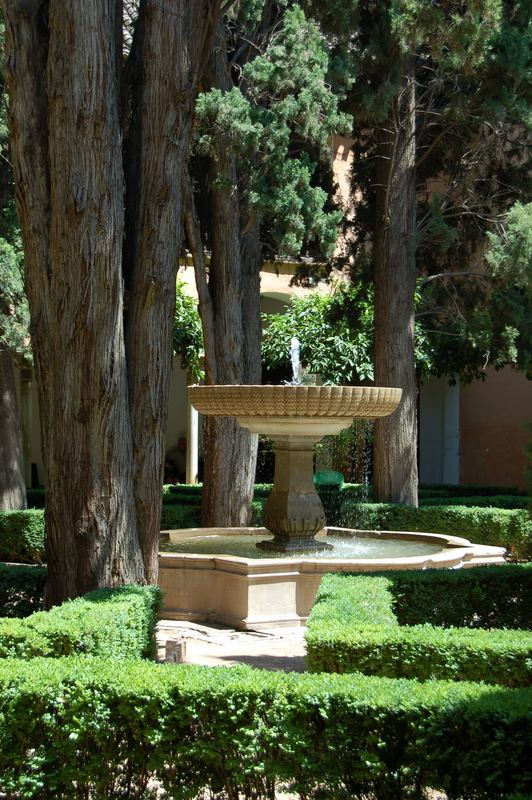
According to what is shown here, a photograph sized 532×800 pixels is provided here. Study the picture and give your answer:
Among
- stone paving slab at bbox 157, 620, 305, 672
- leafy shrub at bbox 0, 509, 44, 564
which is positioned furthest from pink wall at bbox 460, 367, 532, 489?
stone paving slab at bbox 157, 620, 305, 672

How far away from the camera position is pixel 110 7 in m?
6.39

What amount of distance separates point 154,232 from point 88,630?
2746 mm

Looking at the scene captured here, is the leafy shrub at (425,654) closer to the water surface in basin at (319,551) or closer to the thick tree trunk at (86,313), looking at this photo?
the thick tree trunk at (86,313)

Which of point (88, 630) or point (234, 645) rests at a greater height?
point (88, 630)

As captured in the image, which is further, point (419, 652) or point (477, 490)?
point (477, 490)

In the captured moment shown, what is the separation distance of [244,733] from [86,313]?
2.93m

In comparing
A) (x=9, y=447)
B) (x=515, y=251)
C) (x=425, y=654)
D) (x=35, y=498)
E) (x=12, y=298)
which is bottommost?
(x=425, y=654)

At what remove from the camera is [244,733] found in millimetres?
3965

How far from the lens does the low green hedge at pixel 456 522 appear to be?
11352mm

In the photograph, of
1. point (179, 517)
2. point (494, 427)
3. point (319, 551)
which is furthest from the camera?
point (494, 427)

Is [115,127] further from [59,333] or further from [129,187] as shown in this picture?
[59,333]

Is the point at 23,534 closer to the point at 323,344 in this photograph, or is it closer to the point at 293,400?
the point at 293,400

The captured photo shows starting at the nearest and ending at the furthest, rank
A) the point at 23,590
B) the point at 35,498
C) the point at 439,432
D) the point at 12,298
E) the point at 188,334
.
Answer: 1. the point at 23,590
2. the point at 12,298
3. the point at 35,498
4. the point at 188,334
5. the point at 439,432

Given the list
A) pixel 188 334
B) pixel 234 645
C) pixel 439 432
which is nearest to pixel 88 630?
pixel 234 645
